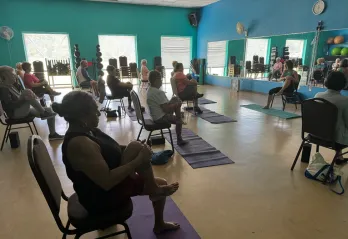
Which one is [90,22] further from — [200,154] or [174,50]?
[200,154]

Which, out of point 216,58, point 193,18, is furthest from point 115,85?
point 193,18

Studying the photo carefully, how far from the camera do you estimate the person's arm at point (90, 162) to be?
1.10 metres

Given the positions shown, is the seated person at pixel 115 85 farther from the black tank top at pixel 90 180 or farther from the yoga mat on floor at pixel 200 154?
the black tank top at pixel 90 180

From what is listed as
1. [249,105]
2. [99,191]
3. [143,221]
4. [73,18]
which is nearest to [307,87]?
[249,105]

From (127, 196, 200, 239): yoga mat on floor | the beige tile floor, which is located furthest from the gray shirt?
(127, 196, 200, 239): yoga mat on floor

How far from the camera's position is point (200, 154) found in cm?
307

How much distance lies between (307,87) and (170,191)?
19.1ft

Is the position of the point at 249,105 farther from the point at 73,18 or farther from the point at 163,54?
the point at 73,18

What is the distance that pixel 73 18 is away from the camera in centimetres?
884

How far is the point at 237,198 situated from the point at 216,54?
27.0 ft

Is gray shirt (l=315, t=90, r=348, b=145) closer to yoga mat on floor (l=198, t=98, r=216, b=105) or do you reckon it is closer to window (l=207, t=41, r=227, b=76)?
yoga mat on floor (l=198, t=98, r=216, b=105)

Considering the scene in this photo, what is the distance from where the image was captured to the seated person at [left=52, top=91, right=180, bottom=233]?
3.66ft

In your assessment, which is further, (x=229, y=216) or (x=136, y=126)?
(x=136, y=126)

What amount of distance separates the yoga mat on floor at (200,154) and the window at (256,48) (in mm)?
5151
